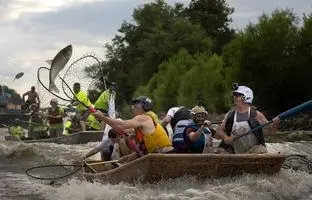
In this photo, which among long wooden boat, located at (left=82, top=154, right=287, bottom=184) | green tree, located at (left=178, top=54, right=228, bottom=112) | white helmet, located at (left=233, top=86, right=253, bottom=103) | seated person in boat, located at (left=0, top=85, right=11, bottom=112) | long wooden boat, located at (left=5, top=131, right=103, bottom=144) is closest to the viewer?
long wooden boat, located at (left=82, top=154, right=287, bottom=184)

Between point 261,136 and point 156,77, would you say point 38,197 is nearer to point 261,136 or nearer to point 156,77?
point 261,136

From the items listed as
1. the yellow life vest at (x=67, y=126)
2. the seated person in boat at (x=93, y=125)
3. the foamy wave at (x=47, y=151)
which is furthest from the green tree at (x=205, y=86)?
the foamy wave at (x=47, y=151)

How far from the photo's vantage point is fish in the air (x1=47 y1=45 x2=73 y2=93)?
12.1 m

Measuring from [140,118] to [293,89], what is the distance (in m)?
37.5

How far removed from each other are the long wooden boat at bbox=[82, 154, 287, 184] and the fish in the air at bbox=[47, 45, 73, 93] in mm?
2415

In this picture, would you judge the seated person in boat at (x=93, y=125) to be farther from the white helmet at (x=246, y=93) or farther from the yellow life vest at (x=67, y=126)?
the white helmet at (x=246, y=93)

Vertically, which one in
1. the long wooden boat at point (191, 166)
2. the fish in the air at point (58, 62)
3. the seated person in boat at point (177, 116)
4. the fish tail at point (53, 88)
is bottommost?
the long wooden boat at point (191, 166)

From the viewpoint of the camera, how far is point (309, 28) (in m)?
44.3

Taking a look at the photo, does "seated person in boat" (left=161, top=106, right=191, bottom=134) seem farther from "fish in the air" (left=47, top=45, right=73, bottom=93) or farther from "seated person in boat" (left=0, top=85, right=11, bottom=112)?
"seated person in boat" (left=0, top=85, right=11, bottom=112)

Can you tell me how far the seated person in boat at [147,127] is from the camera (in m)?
10.2

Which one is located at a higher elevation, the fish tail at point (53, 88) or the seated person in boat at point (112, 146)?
the fish tail at point (53, 88)

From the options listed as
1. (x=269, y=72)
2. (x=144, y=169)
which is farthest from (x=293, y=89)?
(x=144, y=169)

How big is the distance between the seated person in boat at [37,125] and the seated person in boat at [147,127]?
1098 cm

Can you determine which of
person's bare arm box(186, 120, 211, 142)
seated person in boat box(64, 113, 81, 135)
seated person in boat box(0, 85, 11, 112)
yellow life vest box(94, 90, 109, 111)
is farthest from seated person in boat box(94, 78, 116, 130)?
seated person in boat box(0, 85, 11, 112)
